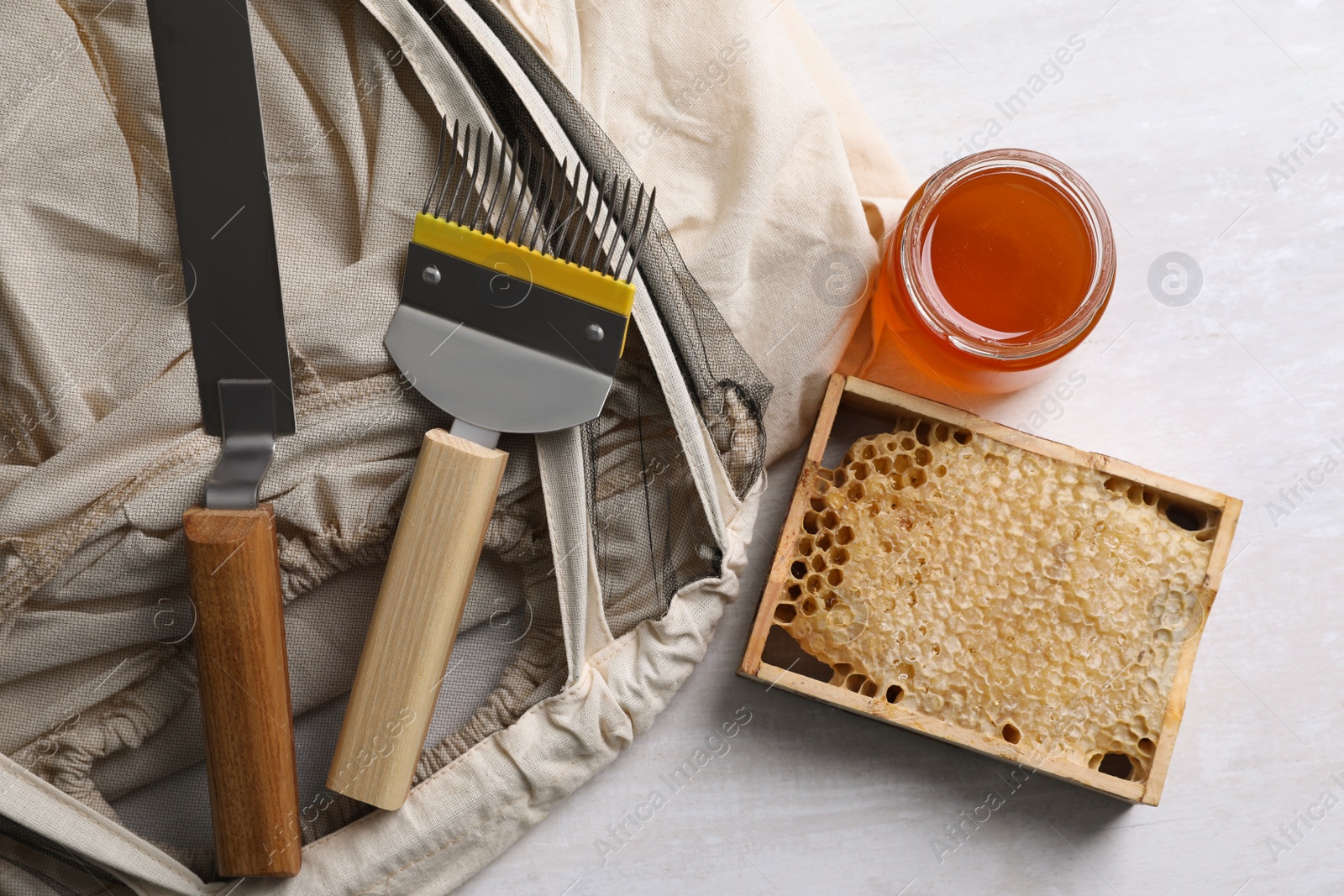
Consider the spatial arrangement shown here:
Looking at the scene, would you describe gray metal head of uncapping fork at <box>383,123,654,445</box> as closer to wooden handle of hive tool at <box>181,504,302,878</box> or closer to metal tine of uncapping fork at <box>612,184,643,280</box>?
metal tine of uncapping fork at <box>612,184,643,280</box>

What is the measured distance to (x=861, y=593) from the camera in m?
0.59

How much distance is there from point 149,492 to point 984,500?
54 centimetres

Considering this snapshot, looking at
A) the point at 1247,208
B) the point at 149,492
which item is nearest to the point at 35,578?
the point at 149,492

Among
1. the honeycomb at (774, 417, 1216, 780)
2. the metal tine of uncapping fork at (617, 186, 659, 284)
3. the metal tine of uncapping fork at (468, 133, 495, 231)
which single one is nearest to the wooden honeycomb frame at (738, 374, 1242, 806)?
the honeycomb at (774, 417, 1216, 780)

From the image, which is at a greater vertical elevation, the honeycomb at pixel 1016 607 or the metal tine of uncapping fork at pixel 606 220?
the metal tine of uncapping fork at pixel 606 220

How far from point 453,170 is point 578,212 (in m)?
0.08

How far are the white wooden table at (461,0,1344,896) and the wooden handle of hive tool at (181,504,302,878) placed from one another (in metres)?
0.20

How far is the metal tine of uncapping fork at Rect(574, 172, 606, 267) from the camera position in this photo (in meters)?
0.54

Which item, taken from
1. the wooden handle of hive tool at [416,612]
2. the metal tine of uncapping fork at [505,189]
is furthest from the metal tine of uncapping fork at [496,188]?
the wooden handle of hive tool at [416,612]

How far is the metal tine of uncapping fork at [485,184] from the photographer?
535 mm

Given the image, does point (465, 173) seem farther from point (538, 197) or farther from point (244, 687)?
point (244, 687)

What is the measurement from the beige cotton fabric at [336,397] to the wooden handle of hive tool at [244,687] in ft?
0.18

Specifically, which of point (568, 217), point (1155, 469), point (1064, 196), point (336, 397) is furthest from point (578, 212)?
point (1155, 469)

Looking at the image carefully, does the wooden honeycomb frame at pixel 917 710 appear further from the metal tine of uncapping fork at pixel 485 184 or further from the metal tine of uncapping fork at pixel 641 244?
the metal tine of uncapping fork at pixel 485 184
